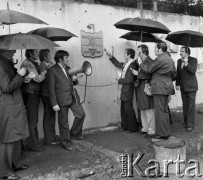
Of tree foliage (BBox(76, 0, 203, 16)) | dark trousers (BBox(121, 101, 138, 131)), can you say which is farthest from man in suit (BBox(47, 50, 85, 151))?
tree foliage (BBox(76, 0, 203, 16))

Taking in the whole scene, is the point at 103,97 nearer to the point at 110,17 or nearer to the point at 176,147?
the point at 110,17

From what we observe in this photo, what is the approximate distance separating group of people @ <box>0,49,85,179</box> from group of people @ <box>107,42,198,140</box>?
1.22m

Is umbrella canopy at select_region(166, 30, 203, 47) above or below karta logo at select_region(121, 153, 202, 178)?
above

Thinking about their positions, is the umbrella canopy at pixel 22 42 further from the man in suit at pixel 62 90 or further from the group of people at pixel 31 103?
the man in suit at pixel 62 90

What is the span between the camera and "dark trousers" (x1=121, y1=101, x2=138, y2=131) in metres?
6.45

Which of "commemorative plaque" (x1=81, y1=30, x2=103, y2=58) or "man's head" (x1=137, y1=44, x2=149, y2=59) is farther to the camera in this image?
"commemorative plaque" (x1=81, y1=30, x2=103, y2=58)

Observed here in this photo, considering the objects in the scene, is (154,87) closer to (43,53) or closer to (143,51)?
(143,51)

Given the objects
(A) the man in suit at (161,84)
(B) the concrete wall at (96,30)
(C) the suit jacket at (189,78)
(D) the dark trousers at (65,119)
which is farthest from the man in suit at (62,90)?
(C) the suit jacket at (189,78)

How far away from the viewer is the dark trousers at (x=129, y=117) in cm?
645

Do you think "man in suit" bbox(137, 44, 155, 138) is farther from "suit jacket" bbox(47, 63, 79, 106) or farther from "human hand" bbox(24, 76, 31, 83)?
"human hand" bbox(24, 76, 31, 83)

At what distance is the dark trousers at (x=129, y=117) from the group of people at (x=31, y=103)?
1166 mm

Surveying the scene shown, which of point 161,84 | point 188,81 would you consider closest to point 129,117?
point 161,84

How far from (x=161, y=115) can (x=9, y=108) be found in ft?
9.33

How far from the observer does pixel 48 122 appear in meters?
5.69
